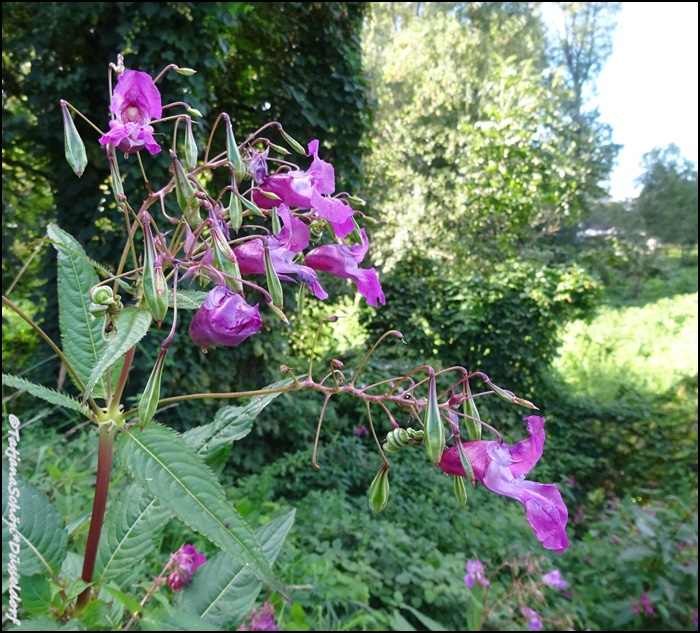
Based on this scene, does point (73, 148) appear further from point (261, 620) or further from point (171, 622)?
point (261, 620)

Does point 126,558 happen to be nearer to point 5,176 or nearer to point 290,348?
point 5,176

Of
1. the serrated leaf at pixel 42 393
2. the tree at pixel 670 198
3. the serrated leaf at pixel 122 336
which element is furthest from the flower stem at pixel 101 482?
the tree at pixel 670 198

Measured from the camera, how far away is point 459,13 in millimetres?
13469

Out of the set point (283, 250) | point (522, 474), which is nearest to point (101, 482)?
point (283, 250)

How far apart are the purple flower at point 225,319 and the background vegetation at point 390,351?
19 centimetres

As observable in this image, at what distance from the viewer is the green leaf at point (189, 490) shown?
47 cm

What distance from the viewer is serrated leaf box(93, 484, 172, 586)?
0.74 m

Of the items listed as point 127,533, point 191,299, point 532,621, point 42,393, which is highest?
point 191,299

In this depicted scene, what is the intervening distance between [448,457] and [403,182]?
31.6ft

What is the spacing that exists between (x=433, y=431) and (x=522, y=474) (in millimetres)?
111

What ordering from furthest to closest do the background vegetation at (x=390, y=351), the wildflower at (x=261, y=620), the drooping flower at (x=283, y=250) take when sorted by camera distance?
the background vegetation at (x=390, y=351)
the wildflower at (x=261, y=620)
the drooping flower at (x=283, y=250)

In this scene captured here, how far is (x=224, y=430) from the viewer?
0.78 meters

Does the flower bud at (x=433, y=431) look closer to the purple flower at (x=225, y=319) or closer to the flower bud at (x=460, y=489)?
the flower bud at (x=460, y=489)

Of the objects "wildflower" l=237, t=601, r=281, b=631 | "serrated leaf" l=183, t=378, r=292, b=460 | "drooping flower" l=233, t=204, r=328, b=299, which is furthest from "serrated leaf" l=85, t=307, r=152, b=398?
"wildflower" l=237, t=601, r=281, b=631
